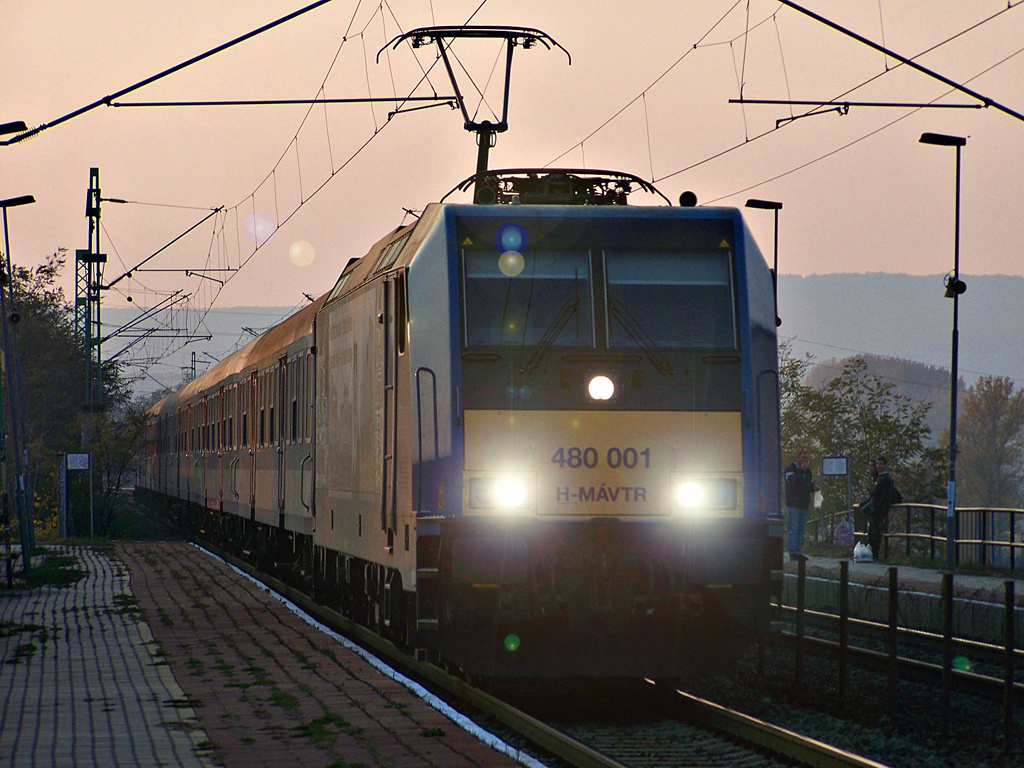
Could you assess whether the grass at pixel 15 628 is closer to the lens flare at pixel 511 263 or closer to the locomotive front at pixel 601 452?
the locomotive front at pixel 601 452

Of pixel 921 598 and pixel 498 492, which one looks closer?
pixel 498 492

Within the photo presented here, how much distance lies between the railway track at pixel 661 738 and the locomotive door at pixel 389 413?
1.33 meters

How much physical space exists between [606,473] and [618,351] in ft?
2.75

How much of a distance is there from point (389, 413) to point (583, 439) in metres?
1.77

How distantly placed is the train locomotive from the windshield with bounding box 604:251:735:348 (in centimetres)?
2

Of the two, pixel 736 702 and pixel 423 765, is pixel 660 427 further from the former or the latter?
pixel 423 765

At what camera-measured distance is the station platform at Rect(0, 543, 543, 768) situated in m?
7.86

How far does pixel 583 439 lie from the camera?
9633mm

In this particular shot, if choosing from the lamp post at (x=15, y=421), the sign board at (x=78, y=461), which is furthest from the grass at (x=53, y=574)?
the sign board at (x=78, y=461)

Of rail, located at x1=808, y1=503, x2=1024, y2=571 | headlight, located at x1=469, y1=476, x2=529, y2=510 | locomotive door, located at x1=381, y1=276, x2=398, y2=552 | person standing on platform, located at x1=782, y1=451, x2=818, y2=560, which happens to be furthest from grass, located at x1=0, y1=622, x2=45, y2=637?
rail, located at x1=808, y1=503, x2=1024, y2=571

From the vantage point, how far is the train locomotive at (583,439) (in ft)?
31.0

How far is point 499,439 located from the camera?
955cm

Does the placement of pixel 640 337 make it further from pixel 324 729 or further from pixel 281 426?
pixel 281 426

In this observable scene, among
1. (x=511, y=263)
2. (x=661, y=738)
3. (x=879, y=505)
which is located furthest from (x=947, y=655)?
(x=879, y=505)
